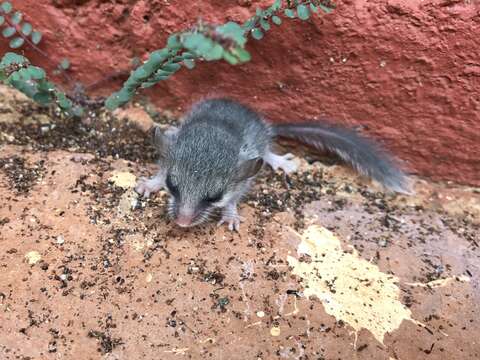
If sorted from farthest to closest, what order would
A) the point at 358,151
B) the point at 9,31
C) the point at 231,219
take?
1. the point at 358,151
2. the point at 9,31
3. the point at 231,219

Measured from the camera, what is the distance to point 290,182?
3580 mm

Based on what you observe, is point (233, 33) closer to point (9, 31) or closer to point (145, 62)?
point (145, 62)

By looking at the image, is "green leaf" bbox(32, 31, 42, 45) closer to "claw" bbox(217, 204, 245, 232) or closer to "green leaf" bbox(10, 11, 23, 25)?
"green leaf" bbox(10, 11, 23, 25)

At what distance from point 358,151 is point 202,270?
144 centimetres

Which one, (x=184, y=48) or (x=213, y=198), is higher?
(x=184, y=48)

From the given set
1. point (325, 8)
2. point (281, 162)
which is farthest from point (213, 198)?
point (325, 8)

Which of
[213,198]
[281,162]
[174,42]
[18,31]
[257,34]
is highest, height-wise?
[174,42]

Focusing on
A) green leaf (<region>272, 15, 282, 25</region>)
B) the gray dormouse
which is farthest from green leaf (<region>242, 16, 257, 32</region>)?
Answer: the gray dormouse

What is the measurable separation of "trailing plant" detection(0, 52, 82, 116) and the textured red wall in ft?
1.05

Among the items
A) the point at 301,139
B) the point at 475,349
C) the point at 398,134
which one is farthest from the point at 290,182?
the point at 475,349

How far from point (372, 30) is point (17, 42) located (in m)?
2.19

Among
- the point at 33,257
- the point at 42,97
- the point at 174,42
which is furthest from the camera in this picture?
the point at 42,97

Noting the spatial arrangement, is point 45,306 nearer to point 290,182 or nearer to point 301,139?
point 290,182

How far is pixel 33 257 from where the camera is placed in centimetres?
262
